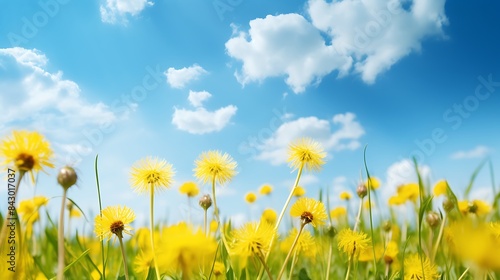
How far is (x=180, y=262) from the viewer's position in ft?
3.22

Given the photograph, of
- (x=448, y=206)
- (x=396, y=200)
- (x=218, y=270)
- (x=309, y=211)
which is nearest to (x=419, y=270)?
(x=448, y=206)

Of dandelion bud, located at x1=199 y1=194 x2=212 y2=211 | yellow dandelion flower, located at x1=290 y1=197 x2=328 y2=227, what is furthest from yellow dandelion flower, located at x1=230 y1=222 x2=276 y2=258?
dandelion bud, located at x1=199 y1=194 x2=212 y2=211

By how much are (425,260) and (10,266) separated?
1.56 meters

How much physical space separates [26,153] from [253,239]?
0.65 m

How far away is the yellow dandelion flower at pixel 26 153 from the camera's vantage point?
3.64 feet

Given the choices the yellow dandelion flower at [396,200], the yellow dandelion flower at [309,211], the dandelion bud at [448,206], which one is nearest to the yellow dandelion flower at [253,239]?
the yellow dandelion flower at [309,211]

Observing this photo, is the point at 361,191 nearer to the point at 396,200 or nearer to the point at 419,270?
the point at 419,270

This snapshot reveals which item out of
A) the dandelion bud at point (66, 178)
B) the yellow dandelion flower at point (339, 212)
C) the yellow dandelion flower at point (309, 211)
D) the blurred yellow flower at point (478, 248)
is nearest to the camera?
the blurred yellow flower at point (478, 248)

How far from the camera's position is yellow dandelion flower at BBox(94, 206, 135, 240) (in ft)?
4.60

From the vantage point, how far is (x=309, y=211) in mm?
1517

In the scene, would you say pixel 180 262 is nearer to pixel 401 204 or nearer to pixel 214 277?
pixel 214 277

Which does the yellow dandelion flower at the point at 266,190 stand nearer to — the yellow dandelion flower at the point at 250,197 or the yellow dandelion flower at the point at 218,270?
the yellow dandelion flower at the point at 250,197

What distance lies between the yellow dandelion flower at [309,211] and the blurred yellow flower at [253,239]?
0.16m

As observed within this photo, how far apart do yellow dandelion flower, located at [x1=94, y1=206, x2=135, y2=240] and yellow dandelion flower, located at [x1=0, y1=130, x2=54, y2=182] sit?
325 mm
